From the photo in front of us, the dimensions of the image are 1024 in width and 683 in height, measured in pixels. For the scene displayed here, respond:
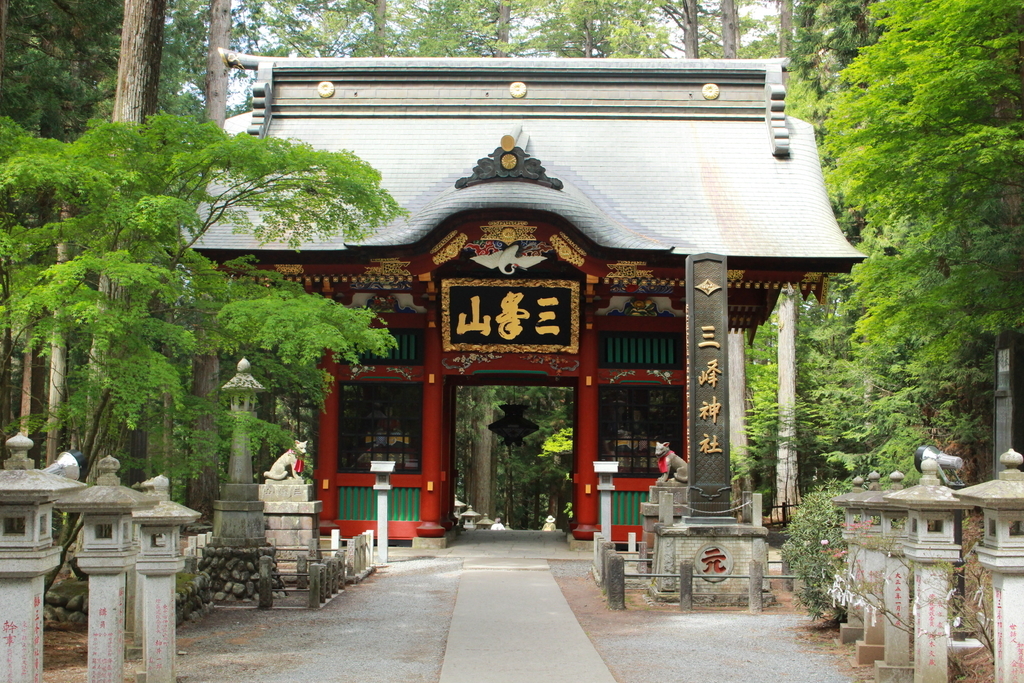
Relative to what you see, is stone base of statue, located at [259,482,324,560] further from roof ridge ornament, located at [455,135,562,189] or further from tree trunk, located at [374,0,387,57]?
tree trunk, located at [374,0,387,57]

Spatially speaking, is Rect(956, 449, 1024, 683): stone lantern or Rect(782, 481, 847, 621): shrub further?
Rect(782, 481, 847, 621): shrub

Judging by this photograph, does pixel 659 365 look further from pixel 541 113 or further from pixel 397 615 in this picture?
pixel 397 615

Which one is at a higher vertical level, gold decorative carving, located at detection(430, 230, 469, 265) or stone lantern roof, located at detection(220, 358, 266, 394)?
gold decorative carving, located at detection(430, 230, 469, 265)

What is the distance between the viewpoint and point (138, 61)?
11.6m

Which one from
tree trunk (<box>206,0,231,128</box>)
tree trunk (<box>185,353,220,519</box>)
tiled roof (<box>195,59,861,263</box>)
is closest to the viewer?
tiled roof (<box>195,59,861,263</box>)

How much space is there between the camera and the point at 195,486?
70.3ft

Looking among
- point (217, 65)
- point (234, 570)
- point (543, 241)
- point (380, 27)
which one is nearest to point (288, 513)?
point (234, 570)

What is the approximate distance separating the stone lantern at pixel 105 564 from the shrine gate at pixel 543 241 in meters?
8.31

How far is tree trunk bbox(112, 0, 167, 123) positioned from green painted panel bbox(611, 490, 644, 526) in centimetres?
984

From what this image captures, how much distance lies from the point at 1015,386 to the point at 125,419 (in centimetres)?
1082

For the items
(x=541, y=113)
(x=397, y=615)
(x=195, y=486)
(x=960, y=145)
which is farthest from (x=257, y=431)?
(x=195, y=486)

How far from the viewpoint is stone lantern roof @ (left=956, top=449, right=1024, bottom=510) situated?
5.59 m

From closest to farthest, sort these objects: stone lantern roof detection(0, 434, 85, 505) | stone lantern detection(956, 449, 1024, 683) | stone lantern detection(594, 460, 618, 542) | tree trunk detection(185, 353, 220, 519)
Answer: stone lantern roof detection(0, 434, 85, 505)
stone lantern detection(956, 449, 1024, 683)
stone lantern detection(594, 460, 618, 542)
tree trunk detection(185, 353, 220, 519)

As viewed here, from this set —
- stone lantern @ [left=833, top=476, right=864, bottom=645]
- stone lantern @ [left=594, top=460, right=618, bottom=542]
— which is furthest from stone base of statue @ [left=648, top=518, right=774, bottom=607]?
stone lantern @ [left=594, top=460, right=618, bottom=542]
